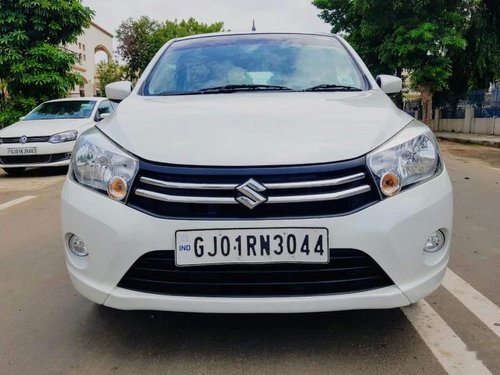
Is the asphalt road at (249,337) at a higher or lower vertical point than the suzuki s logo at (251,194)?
lower

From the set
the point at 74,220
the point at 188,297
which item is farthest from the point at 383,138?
the point at 74,220

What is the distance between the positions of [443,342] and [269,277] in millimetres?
960

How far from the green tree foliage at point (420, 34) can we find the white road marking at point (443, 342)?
18.9m

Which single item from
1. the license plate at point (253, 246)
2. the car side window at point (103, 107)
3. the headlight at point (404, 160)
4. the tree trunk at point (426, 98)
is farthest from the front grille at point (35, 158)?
the tree trunk at point (426, 98)

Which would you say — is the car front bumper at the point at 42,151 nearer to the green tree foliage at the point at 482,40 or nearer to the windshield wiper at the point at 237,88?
the windshield wiper at the point at 237,88

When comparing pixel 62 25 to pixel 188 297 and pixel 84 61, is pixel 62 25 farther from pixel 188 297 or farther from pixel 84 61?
pixel 84 61

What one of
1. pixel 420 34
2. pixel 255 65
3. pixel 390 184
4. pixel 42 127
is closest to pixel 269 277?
pixel 390 184

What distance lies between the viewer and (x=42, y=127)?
9.45 metres

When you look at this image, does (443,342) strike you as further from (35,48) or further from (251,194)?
(35,48)

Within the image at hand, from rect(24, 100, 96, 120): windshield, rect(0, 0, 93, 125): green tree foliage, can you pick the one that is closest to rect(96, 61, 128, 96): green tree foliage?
rect(0, 0, 93, 125): green tree foliage

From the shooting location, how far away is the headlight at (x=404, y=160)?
2227mm

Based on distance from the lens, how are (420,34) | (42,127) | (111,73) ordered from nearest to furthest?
(42,127)
(420,34)
(111,73)

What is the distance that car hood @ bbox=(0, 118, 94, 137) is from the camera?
922cm

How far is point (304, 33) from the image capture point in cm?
393
